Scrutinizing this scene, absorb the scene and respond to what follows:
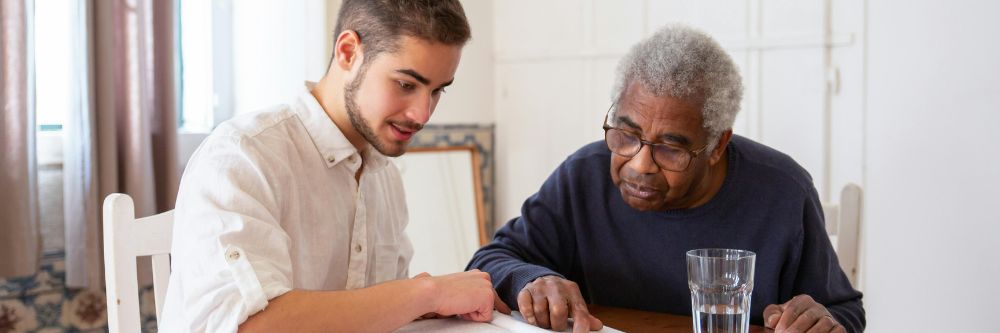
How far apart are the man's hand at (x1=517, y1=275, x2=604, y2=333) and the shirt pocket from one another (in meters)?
0.37

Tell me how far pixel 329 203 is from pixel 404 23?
342 mm

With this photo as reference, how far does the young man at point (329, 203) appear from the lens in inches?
49.5

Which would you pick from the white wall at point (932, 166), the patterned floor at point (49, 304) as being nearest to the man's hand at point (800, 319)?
the white wall at point (932, 166)

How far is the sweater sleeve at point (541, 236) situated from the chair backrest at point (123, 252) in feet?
2.05

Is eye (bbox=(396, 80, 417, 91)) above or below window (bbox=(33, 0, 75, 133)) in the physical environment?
below

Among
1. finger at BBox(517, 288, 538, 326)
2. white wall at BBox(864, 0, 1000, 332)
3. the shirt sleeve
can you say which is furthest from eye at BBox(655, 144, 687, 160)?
white wall at BBox(864, 0, 1000, 332)

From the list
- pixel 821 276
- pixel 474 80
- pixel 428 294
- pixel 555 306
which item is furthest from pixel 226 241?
pixel 474 80

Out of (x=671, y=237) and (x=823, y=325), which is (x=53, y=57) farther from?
(x=823, y=325)

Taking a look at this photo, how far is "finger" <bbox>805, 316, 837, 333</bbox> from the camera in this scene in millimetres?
1438

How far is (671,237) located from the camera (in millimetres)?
1844

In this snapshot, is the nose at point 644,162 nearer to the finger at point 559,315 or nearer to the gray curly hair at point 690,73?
the gray curly hair at point 690,73

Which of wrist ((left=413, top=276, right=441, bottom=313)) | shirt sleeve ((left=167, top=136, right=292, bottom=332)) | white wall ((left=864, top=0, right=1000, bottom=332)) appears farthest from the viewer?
white wall ((left=864, top=0, right=1000, bottom=332))

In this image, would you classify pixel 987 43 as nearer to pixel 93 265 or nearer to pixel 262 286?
pixel 262 286

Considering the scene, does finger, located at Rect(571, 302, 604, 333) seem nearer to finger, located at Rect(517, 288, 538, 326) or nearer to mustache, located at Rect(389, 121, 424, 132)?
finger, located at Rect(517, 288, 538, 326)
